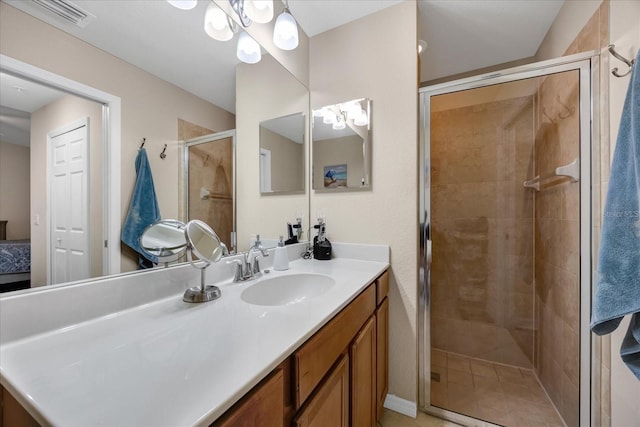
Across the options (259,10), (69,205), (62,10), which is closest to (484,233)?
(259,10)

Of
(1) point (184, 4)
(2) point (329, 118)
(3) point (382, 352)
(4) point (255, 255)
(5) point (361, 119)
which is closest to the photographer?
(1) point (184, 4)

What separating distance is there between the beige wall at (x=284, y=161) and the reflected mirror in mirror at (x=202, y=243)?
2.11 ft

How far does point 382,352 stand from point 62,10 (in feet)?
5.74

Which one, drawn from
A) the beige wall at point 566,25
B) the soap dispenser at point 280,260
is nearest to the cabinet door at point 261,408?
the soap dispenser at point 280,260

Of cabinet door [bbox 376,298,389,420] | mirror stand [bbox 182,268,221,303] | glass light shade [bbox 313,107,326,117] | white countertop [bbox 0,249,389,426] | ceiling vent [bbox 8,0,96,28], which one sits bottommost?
cabinet door [bbox 376,298,389,420]

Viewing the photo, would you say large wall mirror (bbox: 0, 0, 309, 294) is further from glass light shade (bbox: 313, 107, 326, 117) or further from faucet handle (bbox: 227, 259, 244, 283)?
glass light shade (bbox: 313, 107, 326, 117)

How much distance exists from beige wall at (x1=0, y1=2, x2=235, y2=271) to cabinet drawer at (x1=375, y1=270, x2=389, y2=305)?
3.14ft

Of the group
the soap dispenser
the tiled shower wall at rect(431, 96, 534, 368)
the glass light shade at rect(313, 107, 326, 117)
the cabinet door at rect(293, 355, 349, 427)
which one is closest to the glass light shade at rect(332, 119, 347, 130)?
the glass light shade at rect(313, 107, 326, 117)

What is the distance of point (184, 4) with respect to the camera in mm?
959

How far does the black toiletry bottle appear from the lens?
1561 millimetres

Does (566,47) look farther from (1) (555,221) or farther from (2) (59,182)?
(2) (59,182)

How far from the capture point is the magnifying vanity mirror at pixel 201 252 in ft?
2.68

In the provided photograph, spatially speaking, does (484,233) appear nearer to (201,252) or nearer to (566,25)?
(566,25)

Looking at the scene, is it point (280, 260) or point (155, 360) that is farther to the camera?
point (280, 260)
